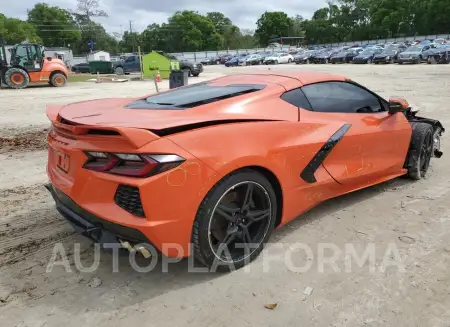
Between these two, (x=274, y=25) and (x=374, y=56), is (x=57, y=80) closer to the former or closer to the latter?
(x=374, y=56)

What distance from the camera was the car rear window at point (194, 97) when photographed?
304cm

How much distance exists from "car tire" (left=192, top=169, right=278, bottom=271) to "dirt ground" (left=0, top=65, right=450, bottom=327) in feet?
0.41

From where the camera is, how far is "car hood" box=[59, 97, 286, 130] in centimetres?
247

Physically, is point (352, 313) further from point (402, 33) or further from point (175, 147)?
point (402, 33)

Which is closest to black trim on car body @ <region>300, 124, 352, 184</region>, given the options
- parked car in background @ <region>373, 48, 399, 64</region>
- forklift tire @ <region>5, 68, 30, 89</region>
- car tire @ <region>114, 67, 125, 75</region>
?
forklift tire @ <region>5, 68, 30, 89</region>

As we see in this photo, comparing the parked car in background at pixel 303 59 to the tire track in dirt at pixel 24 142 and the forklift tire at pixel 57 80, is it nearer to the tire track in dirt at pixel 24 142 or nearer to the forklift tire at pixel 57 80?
the forklift tire at pixel 57 80

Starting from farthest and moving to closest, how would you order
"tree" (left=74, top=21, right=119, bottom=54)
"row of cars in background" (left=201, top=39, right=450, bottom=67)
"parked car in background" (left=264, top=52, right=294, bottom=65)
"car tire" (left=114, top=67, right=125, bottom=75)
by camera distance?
"tree" (left=74, top=21, right=119, bottom=54)
"parked car in background" (left=264, top=52, right=294, bottom=65)
"car tire" (left=114, top=67, right=125, bottom=75)
"row of cars in background" (left=201, top=39, right=450, bottom=67)

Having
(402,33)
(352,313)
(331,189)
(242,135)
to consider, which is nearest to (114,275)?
(242,135)

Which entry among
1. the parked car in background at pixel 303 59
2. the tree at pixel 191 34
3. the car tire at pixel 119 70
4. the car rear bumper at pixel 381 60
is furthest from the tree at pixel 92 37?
the car rear bumper at pixel 381 60

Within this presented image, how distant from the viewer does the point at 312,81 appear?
11.5ft

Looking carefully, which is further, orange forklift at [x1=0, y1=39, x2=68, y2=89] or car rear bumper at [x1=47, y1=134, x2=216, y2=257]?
orange forklift at [x1=0, y1=39, x2=68, y2=89]

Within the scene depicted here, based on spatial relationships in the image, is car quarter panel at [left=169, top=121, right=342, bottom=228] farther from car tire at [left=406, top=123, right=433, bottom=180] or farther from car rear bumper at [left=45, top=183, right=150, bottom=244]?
car tire at [left=406, top=123, right=433, bottom=180]

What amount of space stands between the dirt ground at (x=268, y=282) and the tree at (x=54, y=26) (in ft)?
326

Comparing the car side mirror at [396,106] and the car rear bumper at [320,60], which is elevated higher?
the car side mirror at [396,106]
